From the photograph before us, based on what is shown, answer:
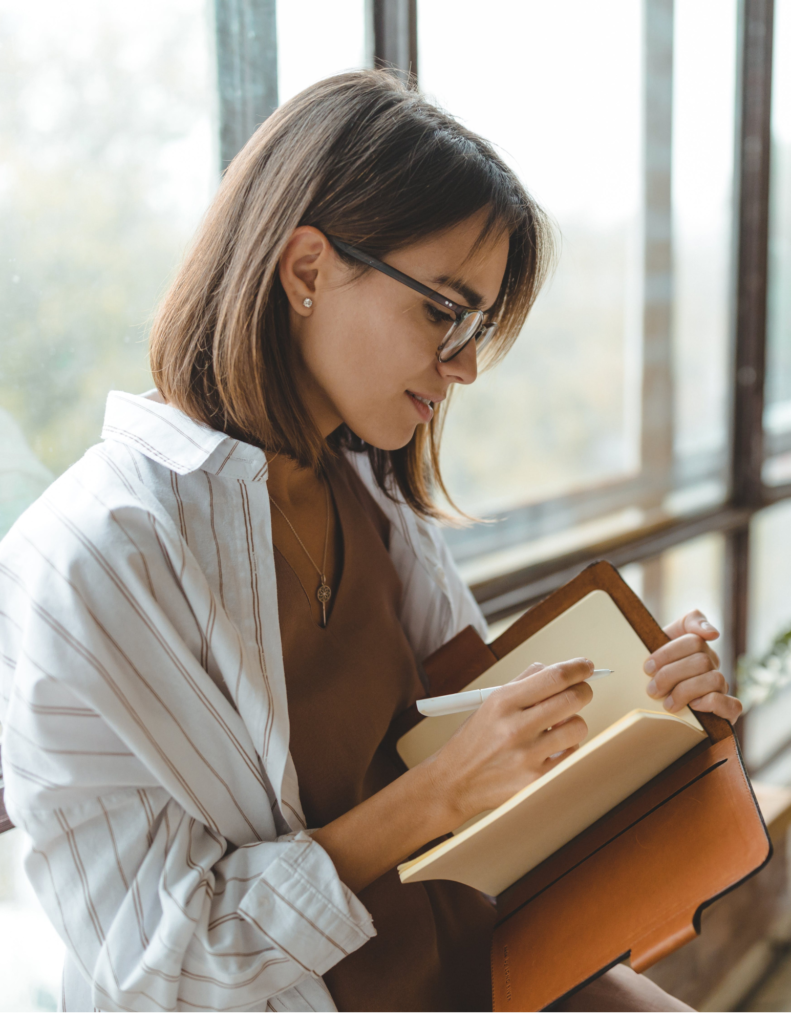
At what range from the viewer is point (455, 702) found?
0.85 metres

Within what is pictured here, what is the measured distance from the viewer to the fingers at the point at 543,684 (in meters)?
0.79

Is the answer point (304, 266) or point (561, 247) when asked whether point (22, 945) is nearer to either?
point (304, 266)

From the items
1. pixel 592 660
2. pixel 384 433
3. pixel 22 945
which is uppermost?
pixel 384 433

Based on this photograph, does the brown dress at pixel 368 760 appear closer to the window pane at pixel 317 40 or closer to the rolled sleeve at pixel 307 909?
the rolled sleeve at pixel 307 909

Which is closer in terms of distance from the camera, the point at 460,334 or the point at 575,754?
the point at 575,754

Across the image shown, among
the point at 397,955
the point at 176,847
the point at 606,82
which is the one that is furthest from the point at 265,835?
the point at 606,82

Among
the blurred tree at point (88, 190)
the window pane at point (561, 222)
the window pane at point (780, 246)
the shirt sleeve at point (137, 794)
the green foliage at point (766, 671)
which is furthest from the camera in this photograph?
the window pane at point (780, 246)

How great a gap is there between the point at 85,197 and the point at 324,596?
636mm

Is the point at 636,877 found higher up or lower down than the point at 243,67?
lower down

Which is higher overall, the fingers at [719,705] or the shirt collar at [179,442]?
the shirt collar at [179,442]

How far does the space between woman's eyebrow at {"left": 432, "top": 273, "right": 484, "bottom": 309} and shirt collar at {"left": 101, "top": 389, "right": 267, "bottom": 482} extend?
28 cm

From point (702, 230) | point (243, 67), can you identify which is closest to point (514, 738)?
point (243, 67)

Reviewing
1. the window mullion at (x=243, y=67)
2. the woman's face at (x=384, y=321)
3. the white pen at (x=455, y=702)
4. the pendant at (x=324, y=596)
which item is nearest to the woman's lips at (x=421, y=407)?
the woman's face at (x=384, y=321)

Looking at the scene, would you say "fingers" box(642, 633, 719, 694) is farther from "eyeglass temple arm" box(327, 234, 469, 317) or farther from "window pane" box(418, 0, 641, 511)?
"window pane" box(418, 0, 641, 511)
